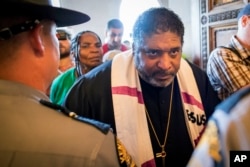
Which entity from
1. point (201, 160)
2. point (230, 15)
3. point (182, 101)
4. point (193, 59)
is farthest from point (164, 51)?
point (193, 59)

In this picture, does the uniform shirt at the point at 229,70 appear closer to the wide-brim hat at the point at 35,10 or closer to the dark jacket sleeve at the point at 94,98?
the dark jacket sleeve at the point at 94,98

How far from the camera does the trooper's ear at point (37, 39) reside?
67cm

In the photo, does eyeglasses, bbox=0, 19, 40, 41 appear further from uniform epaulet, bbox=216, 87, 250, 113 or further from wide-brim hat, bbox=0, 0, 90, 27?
uniform epaulet, bbox=216, 87, 250, 113

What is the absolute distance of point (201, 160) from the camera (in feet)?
1.04

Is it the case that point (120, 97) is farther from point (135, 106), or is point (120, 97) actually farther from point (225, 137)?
point (225, 137)

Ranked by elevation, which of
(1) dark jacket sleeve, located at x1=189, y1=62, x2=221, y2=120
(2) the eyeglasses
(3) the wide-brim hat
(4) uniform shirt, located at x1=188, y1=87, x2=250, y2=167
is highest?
(3) the wide-brim hat

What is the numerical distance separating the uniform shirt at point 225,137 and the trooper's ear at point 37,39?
1.55 feet

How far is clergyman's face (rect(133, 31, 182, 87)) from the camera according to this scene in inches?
44.6

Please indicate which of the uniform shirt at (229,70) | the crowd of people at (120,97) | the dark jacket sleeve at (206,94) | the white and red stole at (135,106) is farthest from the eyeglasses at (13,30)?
the uniform shirt at (229,70)

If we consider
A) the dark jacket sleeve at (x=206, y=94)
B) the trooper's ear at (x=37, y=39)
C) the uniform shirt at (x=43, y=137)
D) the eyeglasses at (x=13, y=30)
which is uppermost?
the eyeglasses at (x=13, y=30)

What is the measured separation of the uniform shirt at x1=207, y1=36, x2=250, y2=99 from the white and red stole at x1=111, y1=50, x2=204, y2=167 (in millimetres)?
265

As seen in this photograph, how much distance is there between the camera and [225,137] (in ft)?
1.02

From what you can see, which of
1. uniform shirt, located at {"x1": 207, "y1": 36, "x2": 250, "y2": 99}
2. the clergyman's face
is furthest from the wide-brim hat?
uniform shirt, located at {"x1": 207, "y1": 36, "x2": 250, "y2": 99}

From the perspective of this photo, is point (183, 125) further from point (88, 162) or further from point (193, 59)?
point (193, 59)
